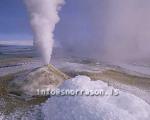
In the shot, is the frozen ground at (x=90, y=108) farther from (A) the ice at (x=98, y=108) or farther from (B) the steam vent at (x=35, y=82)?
(B) the steam vent at (x=35, y=82)

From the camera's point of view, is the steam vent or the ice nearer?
the ice

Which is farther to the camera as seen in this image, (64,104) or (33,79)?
(33,79)

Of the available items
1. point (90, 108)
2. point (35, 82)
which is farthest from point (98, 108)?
point (35, 82)

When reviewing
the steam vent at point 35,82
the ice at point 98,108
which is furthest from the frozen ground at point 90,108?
the steam vent at point 35,82

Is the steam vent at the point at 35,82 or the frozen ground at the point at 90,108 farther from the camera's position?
the steam vent at the point at 35,82

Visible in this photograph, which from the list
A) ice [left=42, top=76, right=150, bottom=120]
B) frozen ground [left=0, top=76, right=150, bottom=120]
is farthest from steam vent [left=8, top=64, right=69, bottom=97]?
ice [left=42, top=76, right=150, bottom=120]

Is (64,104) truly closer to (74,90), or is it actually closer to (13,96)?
(74,90)

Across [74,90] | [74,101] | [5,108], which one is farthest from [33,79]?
[74,101]

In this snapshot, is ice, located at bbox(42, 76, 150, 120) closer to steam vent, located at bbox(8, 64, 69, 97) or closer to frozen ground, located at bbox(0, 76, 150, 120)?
frozen ground, located at bbox(0, 76, 150, 120)
